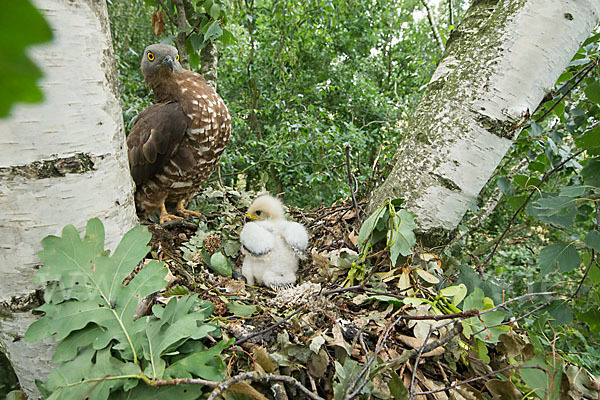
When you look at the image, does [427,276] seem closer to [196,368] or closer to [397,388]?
[397,388]

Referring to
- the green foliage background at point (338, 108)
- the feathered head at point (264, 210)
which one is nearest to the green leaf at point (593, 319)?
the green foliage background at point (338, 108)

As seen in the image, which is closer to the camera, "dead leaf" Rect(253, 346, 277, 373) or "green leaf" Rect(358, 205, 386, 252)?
"dead leaf" Rect(253, 346, 277, 373)

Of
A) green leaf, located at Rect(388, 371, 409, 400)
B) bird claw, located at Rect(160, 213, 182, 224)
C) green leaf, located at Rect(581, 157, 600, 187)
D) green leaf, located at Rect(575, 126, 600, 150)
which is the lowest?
bird claw, located at Rect(160, 213, 182, 224)

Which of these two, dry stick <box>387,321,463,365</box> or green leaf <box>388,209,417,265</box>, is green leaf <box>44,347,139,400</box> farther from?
green leaf <box>388,209,417,265</box>

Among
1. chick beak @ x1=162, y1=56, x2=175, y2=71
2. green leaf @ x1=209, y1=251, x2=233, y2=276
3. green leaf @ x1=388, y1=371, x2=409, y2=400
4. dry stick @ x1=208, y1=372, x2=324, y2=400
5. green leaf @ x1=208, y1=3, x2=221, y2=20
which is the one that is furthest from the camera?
chick beak @ x1=162, y1=56, x2=175, y2=71

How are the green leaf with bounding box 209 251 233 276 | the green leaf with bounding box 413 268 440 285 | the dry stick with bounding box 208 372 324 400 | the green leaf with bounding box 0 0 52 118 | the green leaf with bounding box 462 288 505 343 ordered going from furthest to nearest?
the green leaf with bounding box 209 251 233 276
the green leaf with bounding box 413 268 440 285
the green leaf with bounding box 462 288 505 343
the dry stick with bounding box 208 372 324 400
the green leaf with bounding box 0 0 52 118

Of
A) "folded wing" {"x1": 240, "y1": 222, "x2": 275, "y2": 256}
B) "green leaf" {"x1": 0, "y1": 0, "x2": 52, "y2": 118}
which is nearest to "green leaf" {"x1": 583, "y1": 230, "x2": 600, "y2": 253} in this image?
"folded wing" {"x1": 240, "y1": 222, "x2": 275, "y2": 256}

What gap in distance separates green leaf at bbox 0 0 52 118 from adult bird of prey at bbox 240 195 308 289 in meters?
1.63

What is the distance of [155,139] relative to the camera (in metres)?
2.06

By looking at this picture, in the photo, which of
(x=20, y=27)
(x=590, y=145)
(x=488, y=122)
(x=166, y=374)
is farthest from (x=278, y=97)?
(x=20, y=27)

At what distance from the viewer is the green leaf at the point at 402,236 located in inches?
48.6

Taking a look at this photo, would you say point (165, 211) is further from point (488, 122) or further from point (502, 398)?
point (502, 398)

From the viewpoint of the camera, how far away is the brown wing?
206 cm

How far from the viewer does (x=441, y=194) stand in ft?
4.62
